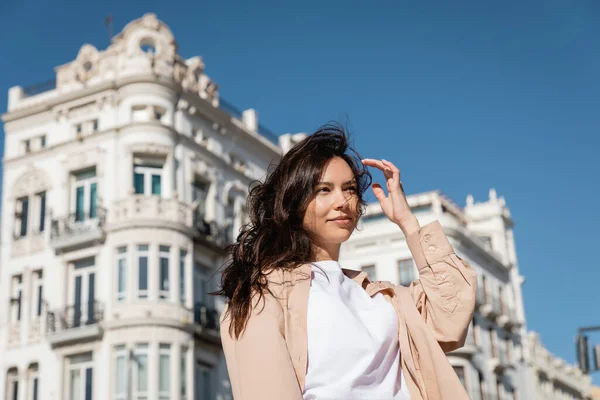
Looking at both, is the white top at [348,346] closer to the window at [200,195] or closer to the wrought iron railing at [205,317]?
the wrought iron railing at [205,317]

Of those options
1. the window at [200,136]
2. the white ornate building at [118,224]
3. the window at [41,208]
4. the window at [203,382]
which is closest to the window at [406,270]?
the white ornate building at [118,224]

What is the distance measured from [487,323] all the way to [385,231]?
7.25 m

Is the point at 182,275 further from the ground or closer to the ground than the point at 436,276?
further from the ground

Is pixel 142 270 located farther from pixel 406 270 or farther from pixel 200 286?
pixel 406 270

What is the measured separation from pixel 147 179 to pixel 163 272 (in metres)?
3.32

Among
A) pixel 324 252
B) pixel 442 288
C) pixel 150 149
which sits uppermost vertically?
pixel 150 149

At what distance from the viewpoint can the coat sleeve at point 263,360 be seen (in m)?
3.15

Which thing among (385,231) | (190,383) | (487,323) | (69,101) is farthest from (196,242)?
(487,323)

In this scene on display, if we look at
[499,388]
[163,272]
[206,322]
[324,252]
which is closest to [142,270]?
[163,272]

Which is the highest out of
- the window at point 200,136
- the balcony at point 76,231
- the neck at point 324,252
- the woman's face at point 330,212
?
the window at point 200,136

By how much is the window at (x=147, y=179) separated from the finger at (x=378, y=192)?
85.8 feet

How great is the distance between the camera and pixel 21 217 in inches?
1247

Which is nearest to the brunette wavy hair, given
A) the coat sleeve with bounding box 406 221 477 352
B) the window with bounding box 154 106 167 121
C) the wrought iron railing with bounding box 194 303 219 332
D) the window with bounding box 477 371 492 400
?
the coat sleeve with bounding box 406 221 477 352

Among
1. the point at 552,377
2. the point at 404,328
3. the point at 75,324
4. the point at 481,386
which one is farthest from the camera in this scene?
the point at 552,377
